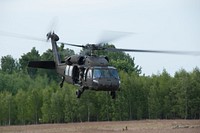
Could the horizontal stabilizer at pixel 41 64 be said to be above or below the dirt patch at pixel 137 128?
above

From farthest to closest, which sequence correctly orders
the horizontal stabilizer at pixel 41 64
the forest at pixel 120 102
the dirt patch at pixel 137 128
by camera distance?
the forest at pixel 120 102 < the dirt patch at pixel 137 128 < the horizontal stabilizer at pixel 41 64

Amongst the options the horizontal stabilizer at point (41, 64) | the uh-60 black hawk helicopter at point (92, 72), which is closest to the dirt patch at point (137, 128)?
the horizontal stabilizer at point (41, 64)

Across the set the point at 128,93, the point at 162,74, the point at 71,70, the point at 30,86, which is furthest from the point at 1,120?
the point at 71,70

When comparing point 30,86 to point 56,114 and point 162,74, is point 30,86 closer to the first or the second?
point 56,114

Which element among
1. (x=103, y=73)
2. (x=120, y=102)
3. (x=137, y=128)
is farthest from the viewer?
(x=120, y=102)

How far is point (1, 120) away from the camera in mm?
79688

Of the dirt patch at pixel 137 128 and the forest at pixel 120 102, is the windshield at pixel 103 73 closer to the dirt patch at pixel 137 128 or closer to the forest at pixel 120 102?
the dirt patch at pixel 137 128

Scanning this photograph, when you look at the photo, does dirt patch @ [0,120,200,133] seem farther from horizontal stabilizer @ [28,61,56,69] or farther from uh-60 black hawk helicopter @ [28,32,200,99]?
uh-60 black hawk helicopter @ [28,32,200,99]

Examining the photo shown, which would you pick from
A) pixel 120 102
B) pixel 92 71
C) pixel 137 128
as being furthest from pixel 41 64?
pixel 120 102

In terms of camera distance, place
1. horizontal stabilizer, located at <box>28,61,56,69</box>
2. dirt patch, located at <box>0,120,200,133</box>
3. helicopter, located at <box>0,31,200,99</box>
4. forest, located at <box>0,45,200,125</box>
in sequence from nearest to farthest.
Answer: helicopter, located at <box>0,31,200,99</box>, horizontal stabilizer, located at <box>28,61,56,69</box>, dirt patch, located at <box>0,120,200,133</box>, forest, located at <box>0,45,200,125</box>

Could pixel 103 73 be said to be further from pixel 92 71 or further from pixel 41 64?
pixel 41 64

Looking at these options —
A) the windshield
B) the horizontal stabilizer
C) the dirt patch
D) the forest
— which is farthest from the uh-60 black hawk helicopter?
the forest

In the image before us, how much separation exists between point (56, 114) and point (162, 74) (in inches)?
662

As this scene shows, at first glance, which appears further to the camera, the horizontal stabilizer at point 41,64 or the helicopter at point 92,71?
the horizontal stabilizer at point 41,64
